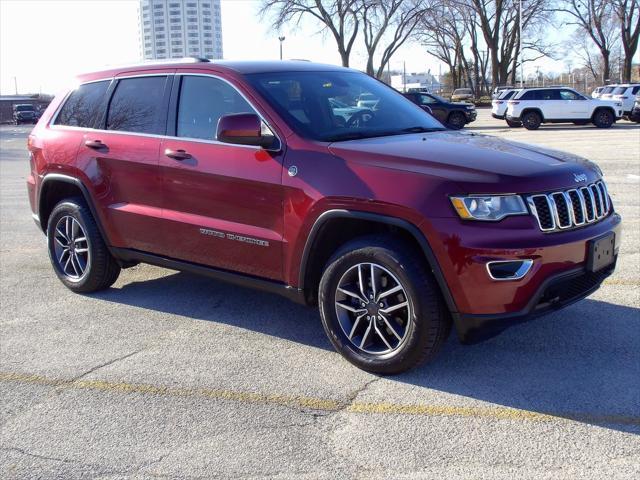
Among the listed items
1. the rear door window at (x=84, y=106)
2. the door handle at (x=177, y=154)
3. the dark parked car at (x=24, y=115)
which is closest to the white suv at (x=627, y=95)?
the rear door window at (x=84, y=106)

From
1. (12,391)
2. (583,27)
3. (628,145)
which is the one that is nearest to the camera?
(12,391)

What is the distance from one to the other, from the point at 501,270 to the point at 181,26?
142ft

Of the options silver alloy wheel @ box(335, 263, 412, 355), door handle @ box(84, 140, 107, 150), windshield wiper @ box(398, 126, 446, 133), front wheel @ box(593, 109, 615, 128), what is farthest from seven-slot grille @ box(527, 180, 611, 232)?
front wheel @ box(593, 109, 615, 128)

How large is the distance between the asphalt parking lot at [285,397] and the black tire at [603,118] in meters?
23.5

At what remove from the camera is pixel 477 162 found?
13.2 feet

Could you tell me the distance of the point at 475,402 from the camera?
3908 mm

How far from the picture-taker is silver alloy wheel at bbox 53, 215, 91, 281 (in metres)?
6.05

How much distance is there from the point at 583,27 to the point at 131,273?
6137 cm

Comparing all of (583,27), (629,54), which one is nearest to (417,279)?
(629,54)

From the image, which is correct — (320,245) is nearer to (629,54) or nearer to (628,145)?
(628,145)

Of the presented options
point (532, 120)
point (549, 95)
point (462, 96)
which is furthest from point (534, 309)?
point (462, 96)

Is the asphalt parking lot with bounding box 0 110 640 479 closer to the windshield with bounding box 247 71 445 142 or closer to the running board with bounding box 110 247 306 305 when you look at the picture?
the running board with bounding box 110 247 306 305

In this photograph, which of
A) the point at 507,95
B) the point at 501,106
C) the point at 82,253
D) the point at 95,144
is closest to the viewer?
the point at 95,144

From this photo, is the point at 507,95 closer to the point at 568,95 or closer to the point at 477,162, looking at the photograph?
the point at 568,95
